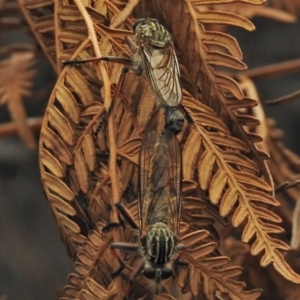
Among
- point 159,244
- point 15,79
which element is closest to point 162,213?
point 159,244

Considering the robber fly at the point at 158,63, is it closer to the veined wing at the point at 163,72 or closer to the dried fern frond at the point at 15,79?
the veined wing at the point at 163,72

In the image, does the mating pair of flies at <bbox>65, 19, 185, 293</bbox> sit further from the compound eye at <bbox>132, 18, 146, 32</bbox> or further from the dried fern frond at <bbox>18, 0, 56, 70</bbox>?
the dried fern frond at <bbox>18, 0, 56, 70</bbox>

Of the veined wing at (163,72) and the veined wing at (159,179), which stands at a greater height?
the veined wing at (163,72)

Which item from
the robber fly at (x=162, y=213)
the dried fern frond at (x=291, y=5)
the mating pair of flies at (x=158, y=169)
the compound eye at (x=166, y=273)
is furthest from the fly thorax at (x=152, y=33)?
the dried fern frond at (x=291, y=5)

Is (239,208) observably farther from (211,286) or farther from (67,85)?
(67,85)

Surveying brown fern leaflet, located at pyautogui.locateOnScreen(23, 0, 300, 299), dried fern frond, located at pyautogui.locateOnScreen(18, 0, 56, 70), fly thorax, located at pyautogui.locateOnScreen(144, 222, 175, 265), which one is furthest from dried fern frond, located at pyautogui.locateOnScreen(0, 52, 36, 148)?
fly thorax, located at pyautogui.locateOnScreen(144, 222, 175, 265)

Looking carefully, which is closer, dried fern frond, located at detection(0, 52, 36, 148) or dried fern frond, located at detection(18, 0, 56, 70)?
dried fern frond, located at detection(18, 0, 56, 70)

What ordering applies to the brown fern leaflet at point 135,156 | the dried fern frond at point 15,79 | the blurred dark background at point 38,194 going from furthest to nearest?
1. the blurred dark background at point 38,194
2. the dried fern frond at point 15,79
3. the brown fern leaflet at point 135,156

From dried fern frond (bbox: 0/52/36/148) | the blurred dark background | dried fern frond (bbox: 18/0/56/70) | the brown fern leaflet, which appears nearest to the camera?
the brown fern leaflet
